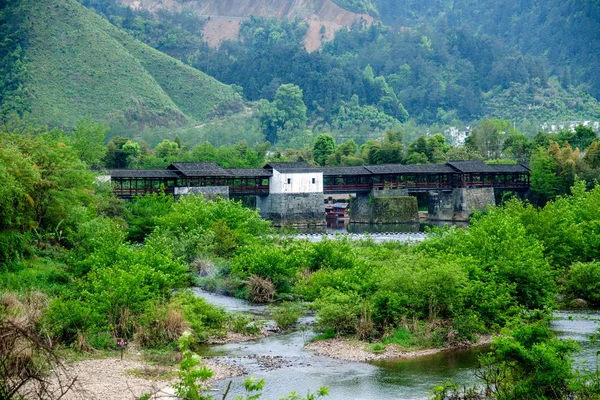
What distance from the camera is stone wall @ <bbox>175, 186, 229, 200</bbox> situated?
62656 mm

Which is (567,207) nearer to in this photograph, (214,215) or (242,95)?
(214,215)

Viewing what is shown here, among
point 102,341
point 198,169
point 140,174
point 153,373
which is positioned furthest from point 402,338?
point 198,169

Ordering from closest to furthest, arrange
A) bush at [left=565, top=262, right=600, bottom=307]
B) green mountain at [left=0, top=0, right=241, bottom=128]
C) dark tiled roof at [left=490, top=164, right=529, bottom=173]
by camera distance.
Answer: bush at [left=565, top=262, right=600, bottom=307]
dark tiled roof at [left=490, top=164, right=529, bottom=173]
green mountain at [left=0, top=0, right=241, bottom=128]

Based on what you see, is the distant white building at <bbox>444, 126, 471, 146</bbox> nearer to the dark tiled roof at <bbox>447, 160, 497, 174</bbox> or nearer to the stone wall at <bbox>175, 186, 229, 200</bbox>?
the dark tiled roof at <bbox>447, 160, 497, 174</bbox>

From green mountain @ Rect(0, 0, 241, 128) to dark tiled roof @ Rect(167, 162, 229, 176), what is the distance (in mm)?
53726

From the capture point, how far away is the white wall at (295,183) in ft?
223

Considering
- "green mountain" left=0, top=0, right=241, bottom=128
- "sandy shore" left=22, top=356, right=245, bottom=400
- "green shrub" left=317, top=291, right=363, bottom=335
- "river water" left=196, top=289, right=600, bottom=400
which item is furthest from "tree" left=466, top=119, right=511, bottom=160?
"sandy shore" left=22, top=356, right=245, bottom=400

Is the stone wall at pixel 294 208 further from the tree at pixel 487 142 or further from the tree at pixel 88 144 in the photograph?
the tree at pixel 487 142

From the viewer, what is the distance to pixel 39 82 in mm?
123562

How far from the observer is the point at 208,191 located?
63.6m

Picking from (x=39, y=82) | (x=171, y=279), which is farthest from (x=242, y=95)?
(x=171, y=279)

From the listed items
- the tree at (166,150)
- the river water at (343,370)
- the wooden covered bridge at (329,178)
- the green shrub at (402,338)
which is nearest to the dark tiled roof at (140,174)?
the wooden covered bridge at (329,178)

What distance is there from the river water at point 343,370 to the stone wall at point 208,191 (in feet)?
122

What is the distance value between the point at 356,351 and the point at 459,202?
162 feet
